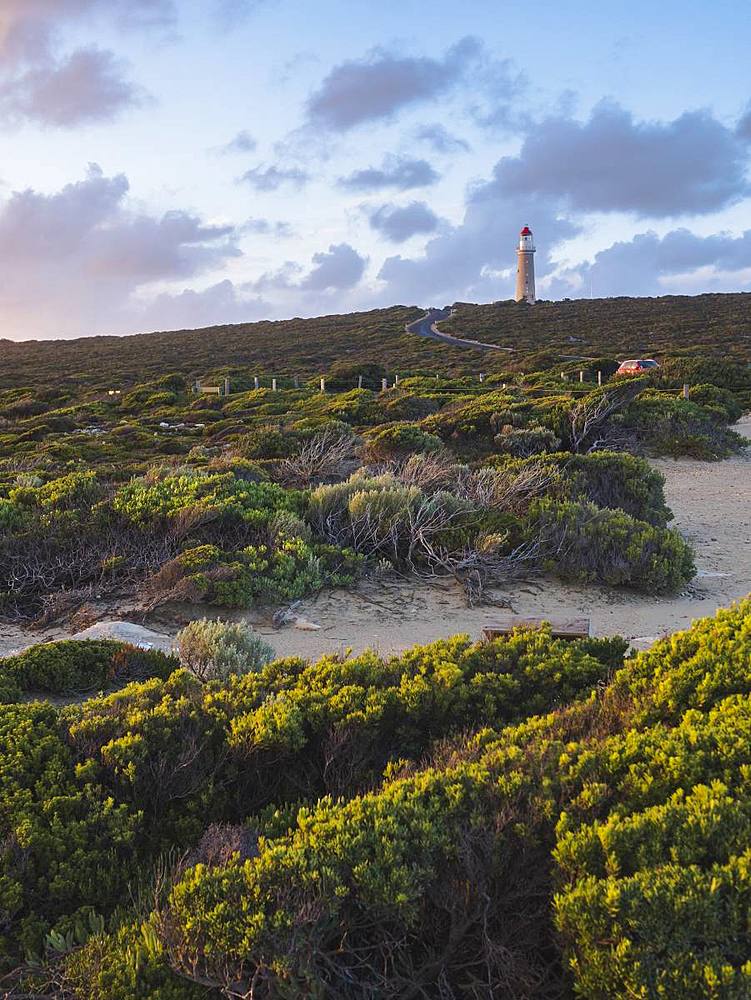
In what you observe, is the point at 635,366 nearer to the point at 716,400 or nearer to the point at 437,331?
the point at 716,400

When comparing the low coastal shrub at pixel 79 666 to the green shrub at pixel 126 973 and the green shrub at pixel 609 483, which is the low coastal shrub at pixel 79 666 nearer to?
the green shrub at pixel 126 973

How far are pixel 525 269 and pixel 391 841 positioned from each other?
88.5 metres

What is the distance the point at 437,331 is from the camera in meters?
63.5

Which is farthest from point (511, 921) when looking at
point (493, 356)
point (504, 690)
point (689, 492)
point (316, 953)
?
point (493, 356)

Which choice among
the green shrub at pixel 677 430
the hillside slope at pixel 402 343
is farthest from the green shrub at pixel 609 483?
the hillside slope at pixel 402 343

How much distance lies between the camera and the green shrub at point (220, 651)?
449cm

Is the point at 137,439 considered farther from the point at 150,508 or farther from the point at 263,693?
the point at 263,693

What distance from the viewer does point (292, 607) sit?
6.40 metres

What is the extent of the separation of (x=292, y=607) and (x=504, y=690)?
319 cm

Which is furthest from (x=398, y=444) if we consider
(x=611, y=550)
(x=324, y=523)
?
(x=611, y=550)

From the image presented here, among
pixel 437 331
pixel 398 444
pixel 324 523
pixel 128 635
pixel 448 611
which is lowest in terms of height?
pixel 448 611

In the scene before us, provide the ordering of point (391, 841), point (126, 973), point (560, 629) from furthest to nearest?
1. point (560, 629)
2. point (391, 841)
3. point (126, 973)

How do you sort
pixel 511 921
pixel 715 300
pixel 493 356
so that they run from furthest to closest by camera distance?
pixel 715 300
pixel 493 356
pixel 511 921

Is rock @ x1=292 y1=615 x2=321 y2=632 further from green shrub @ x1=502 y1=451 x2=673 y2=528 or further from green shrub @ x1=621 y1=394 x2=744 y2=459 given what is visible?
green shrub @ x1=621 y1=394 x2=744 y2=459
